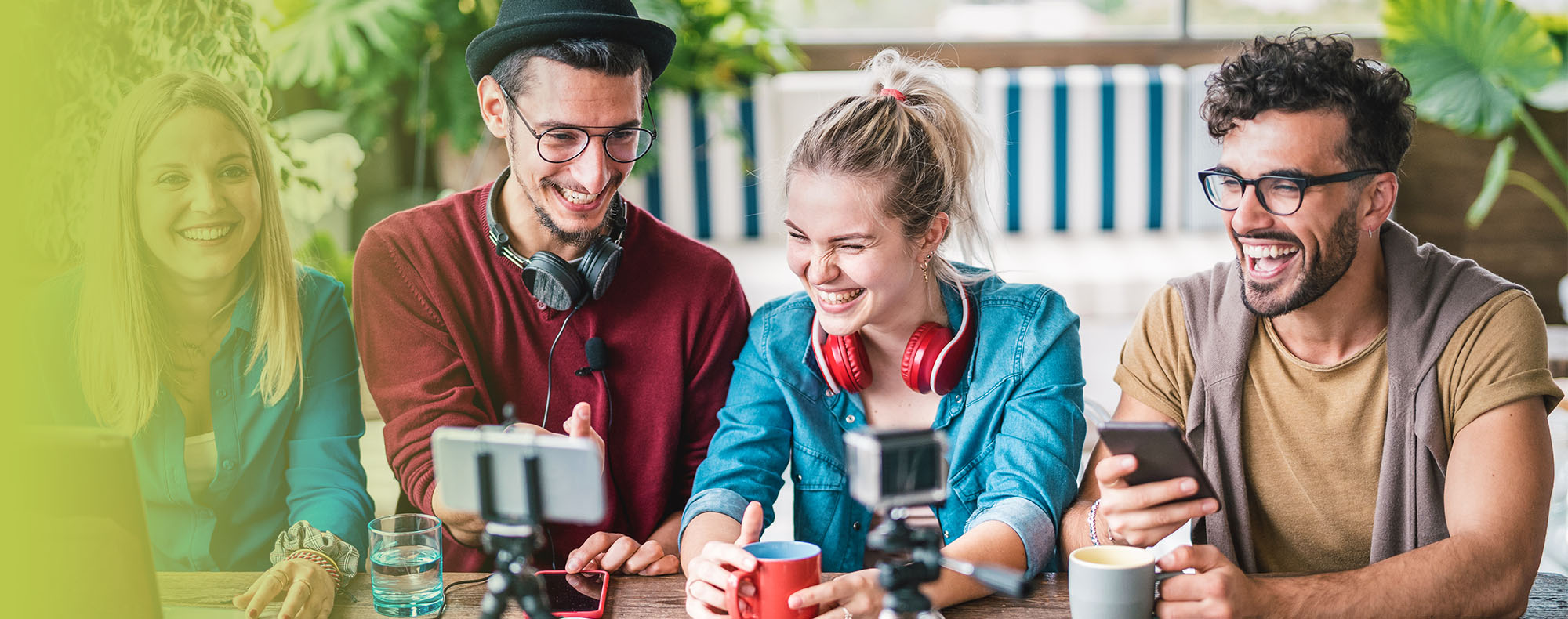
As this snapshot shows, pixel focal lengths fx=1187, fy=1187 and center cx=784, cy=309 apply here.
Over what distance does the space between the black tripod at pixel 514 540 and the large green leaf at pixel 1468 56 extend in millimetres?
4229

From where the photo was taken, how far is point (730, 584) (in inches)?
50.5

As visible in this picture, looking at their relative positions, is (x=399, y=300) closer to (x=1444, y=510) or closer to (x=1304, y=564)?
(x=1304, y=564)

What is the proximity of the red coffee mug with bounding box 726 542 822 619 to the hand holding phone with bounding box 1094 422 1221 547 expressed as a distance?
1.16ft

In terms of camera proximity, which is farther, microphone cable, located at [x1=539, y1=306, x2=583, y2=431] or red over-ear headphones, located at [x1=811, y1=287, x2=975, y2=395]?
microphone cable, located at [x1=539, y1=306, x2=583, y2=431]

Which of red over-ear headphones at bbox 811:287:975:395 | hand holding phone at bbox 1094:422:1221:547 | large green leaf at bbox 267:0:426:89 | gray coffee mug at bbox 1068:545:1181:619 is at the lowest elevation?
gray coffee mug at bbox 1068:545:1181:619

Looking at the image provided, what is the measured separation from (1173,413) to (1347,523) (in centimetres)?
28

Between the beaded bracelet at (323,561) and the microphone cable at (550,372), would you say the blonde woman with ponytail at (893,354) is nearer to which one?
the microphone cable at (550,372)

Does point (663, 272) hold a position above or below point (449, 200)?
below

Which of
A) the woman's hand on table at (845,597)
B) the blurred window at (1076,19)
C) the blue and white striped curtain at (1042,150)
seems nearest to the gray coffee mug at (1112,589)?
the woman's hand on table at (845,597)

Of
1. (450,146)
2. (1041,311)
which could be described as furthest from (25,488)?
(450,146)

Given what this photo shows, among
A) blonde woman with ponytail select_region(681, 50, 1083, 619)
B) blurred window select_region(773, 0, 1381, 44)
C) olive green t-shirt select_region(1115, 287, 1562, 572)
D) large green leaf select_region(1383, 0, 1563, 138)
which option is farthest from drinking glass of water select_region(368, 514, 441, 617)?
blurred window select_region(773, 0, 1381, 44)

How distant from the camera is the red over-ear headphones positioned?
1716 millimetres

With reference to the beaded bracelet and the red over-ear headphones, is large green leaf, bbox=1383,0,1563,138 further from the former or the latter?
the beaded bracelet
